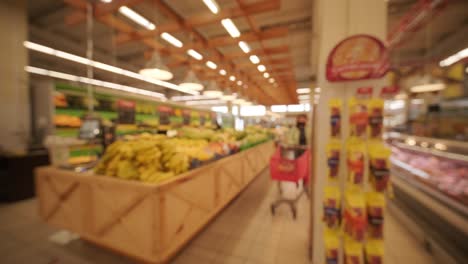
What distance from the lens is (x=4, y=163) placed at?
3883 millimetres

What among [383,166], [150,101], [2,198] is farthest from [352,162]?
[2,198]

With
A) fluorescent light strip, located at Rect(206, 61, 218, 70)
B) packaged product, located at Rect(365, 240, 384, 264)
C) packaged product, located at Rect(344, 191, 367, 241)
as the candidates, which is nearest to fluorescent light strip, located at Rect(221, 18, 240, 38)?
fluorescent light strip, located at Rect(206, 61, 218, 70)

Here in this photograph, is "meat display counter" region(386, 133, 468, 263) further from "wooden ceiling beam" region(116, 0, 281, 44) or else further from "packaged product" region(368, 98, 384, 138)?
"wooden ceiling beam" region(116, 0, 281, 44)

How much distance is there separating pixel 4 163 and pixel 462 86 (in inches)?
363

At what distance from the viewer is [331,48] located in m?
1.81

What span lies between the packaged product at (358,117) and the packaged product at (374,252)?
0.92 m

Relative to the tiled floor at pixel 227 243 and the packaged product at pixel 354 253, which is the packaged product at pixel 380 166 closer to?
the packaged product at pixel 354 253

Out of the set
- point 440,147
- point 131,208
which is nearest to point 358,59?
point 131,208

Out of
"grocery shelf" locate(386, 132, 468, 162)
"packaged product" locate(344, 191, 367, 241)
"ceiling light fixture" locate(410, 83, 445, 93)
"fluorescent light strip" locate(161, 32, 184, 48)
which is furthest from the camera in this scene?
"fluorescent light strip" locate(161, 32, 184, 48)

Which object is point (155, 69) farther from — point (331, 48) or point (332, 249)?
point (332, 249)

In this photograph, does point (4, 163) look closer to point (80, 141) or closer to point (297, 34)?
point (80, 141)

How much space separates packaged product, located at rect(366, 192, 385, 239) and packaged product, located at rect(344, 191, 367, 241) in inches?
3.3

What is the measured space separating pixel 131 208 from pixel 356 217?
2052mm

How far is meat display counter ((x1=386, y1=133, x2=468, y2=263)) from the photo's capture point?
1.97 m
